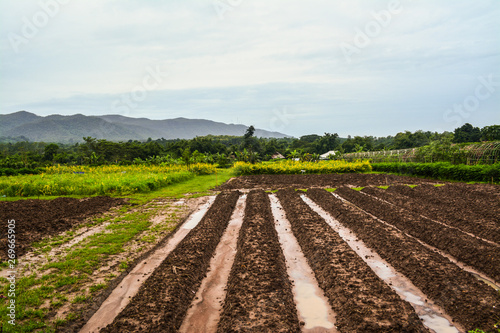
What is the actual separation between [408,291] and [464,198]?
1034 centimetres

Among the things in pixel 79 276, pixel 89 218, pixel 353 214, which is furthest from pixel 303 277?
pixel 89 218

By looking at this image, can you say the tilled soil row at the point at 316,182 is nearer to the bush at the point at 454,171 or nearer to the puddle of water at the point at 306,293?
the bush at the point at 454,171

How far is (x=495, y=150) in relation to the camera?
66.4ft

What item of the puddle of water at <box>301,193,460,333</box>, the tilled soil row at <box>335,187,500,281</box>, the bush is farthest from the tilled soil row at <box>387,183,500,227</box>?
the puddle of water at <box>301,193,460,333</box>

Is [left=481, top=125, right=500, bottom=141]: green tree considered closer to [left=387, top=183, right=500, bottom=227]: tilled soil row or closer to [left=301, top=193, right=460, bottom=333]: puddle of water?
[left=387, top=183, right=500, bottom=227]: tilled soil row

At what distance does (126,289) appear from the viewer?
576cm

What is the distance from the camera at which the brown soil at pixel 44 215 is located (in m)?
8.74

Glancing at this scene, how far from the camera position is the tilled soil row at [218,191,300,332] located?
14.4 feet

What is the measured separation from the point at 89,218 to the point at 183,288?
25.2 feet

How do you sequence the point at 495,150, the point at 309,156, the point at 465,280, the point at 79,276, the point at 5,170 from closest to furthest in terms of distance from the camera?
the point at 465,280, the point at 79,276, the point at 495,150, the point at 5,170, the point at 309,156

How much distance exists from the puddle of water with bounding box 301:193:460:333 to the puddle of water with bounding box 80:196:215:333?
4963mm

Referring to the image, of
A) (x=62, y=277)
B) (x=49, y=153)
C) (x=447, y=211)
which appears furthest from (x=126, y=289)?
(x=49, y=153)

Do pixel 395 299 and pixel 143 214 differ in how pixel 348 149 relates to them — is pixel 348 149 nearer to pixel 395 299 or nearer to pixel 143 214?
pixel 143 214

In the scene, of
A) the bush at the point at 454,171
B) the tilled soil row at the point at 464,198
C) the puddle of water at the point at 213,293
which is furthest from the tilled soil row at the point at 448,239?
the bush at the point at 454,171
